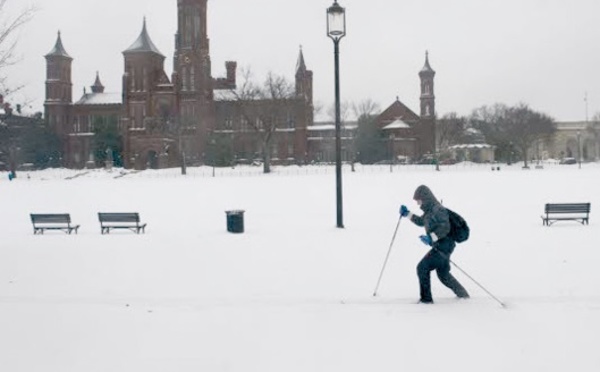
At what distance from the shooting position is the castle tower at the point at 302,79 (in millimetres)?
88806

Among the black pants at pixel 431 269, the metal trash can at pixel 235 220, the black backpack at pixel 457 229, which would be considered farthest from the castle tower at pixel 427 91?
the black pants at pixel 431 269

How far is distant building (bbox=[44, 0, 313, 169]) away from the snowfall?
185 feet

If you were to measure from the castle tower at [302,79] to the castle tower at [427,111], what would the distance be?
18.4 metres

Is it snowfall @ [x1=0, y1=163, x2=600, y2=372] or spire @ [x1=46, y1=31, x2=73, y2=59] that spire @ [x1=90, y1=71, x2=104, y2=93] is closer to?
spire @ [x1=46, y1=31, x2=73, y2=59]

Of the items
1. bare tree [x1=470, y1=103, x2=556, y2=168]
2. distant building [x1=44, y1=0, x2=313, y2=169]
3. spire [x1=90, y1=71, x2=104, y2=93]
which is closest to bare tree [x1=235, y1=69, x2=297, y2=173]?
distant building [x1=44, y1=0, x2=313, y2=169]

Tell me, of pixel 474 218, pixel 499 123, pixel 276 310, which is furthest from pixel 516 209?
pixel 499 123

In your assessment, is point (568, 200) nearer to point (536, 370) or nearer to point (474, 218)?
point (474, 218)

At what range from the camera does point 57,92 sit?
9625 centimetres

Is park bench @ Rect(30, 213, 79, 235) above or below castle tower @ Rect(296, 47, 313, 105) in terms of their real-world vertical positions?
below

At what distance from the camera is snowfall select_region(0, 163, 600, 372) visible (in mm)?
6176

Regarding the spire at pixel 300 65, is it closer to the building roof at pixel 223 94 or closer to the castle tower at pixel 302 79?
the castle tower at pixel 302 79

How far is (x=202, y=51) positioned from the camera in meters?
82.3

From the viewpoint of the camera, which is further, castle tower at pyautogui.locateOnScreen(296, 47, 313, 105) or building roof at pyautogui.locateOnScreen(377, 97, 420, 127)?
building roof at pyautogui.locateOnScreen(377, 97, 420, 127)

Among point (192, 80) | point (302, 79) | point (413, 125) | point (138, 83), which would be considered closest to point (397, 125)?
point (413, 125)
